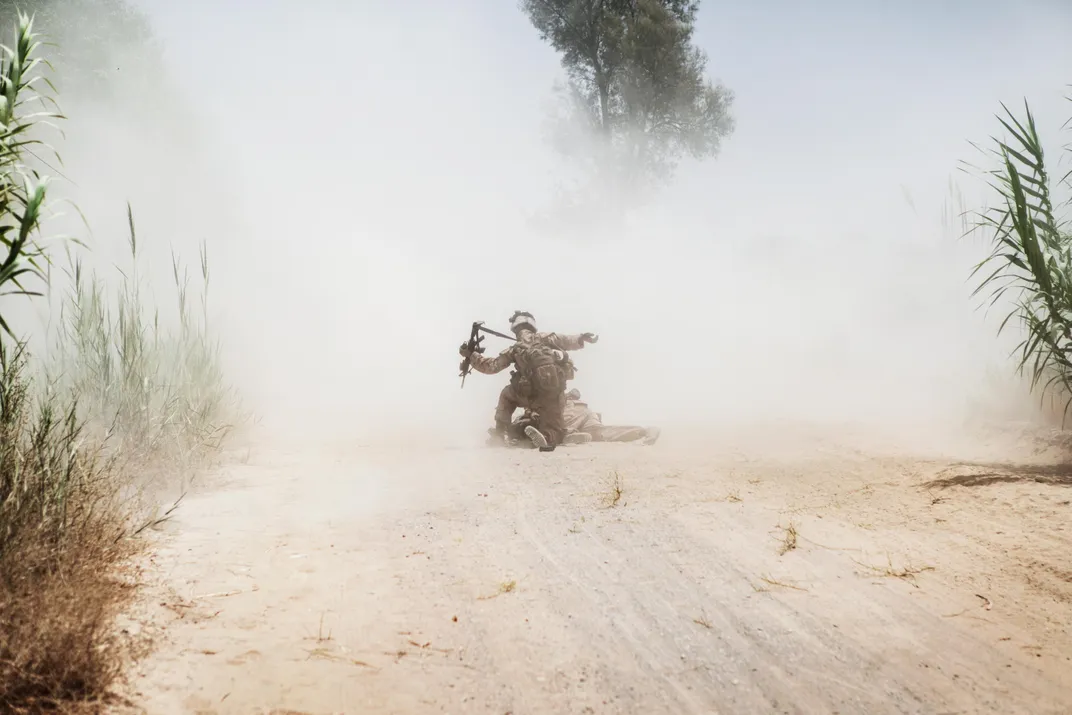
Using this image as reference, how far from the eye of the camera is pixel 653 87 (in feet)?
61.9

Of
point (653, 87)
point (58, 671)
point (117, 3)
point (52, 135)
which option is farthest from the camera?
point (653, 87)

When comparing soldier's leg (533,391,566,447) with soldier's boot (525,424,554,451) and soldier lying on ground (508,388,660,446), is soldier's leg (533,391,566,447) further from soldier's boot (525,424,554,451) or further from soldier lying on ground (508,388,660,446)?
soldier's boot (525,424,554,451)

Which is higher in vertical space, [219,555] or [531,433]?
[531,433]

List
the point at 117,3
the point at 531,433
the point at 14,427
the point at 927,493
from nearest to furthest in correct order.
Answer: the point at 14,427, the point at 927,493, the point at 531,433, the point at 117,3

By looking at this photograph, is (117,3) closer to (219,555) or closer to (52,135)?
(52,135)

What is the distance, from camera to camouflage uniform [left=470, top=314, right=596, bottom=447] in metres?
7.10

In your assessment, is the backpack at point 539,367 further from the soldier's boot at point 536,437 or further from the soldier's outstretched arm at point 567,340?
the soldier's boot at point 536,437

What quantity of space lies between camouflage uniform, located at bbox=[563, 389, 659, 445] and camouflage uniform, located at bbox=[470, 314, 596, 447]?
0.26 m

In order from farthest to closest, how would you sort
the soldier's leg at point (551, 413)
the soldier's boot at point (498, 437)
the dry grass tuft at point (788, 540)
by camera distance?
the soldier's boot at point (498, 437) < the soldier's leg at point (551, 413) < the dry grass tuft at point (788, 540)

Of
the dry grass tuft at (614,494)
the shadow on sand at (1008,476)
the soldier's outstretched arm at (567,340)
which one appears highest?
the soldier's outstretched arm at (567,340)

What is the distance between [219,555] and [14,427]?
3.65 feet

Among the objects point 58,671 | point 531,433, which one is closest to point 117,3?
point 531,433

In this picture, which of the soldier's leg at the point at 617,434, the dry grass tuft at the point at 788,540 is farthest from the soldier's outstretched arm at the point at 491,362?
the dry grass tuft at the point at 788,540

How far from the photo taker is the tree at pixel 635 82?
18406mm
